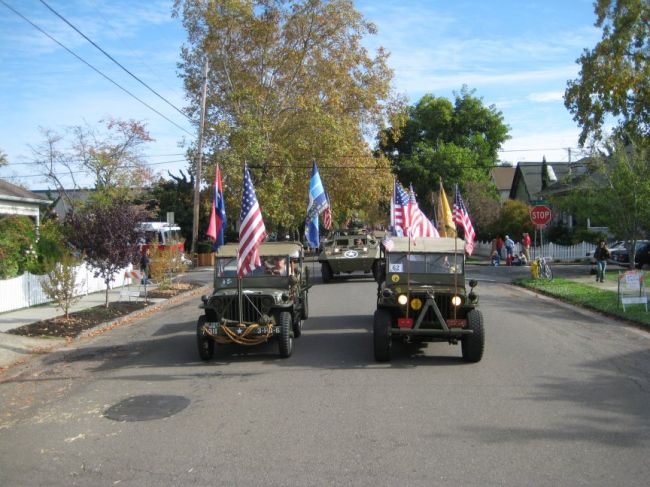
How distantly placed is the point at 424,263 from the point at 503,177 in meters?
62.5

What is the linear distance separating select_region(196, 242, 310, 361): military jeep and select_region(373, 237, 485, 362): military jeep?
61.9 inches

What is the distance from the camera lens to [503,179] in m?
70.0

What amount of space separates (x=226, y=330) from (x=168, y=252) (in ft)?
42.6

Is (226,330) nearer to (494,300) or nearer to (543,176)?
(494,300)

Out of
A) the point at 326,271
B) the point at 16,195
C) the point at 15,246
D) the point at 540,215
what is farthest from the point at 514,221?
the point at 15,246

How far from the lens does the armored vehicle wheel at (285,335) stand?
9836 mm

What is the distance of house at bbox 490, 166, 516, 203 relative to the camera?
68.3 m

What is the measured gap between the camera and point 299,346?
11.1 meters

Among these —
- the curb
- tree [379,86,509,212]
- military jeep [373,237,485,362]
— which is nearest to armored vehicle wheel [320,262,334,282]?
the curb

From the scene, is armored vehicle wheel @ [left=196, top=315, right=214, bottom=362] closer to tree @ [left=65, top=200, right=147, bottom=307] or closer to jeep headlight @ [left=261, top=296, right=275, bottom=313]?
jeep headlight @ [left=261, top=296, right=275, bottom=313]

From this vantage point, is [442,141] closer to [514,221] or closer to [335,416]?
[514,221]

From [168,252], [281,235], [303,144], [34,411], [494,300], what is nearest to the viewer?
[34,411]

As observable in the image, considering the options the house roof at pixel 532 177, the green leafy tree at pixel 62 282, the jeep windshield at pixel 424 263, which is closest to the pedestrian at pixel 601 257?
the jeep windshield at pixel 424 263

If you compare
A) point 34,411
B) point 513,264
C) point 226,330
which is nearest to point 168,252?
point 226,330
